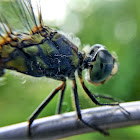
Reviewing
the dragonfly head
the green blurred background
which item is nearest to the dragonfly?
the dragonfly head

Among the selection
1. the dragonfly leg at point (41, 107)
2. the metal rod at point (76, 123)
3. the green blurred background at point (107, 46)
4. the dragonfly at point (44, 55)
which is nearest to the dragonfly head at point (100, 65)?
the dragonfly at point (44, 55)

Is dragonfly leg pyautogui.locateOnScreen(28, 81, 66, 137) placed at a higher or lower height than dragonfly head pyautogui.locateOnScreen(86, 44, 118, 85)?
lower

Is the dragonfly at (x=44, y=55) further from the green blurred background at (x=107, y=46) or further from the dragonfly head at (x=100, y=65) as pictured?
the green blurred background at (x=107, y=46)

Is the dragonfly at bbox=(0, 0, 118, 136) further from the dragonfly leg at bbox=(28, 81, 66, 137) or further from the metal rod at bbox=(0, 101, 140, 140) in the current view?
the metal rod at bbox=(0, 101, 140, 140)

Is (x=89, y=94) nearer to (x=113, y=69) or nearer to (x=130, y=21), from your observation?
(x=113, y=69)

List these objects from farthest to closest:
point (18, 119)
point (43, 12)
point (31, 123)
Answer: point (18, 119)
point (43, 12)
point (31, 123)

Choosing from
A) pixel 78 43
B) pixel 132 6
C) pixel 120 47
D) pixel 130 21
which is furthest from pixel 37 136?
pixel 132 6
